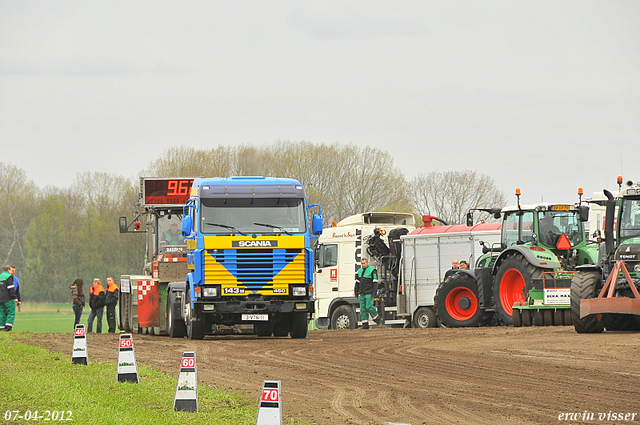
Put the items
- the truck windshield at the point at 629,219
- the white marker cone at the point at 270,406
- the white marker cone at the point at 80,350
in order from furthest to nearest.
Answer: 1. the truck windshield at the point at 629,219
2. the white marker cone at the point at 80,350
3. the white marker cone at the point at 270,406

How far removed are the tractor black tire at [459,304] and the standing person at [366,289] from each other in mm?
2106

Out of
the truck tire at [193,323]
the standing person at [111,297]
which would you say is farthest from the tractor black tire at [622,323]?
the standing person at [111,297]

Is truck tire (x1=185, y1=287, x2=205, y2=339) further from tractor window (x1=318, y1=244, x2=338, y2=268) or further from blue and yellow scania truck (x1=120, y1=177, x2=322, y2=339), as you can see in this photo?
tractor window (x1=318, y1=244, x2=338, y2=268)

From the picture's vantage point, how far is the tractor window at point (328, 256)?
88.5ft

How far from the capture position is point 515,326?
20.8 metres

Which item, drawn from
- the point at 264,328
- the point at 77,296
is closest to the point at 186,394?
the point at 264,328

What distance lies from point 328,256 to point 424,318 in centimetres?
374

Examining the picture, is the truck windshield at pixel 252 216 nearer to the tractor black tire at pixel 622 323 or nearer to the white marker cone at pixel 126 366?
the tractor black tire at pixel 622 323

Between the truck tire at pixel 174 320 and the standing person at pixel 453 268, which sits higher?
the standing person at pixel 453 268

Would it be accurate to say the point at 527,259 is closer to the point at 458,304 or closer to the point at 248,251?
the point at 458,304

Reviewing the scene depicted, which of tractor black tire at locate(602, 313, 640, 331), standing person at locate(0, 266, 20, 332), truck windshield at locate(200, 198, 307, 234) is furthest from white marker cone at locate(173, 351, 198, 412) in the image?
standing person at locate(0, 266, 20, 332)

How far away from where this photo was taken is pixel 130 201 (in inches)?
2633

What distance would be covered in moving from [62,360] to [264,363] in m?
3.34

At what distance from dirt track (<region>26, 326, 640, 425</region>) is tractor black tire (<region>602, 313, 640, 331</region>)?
65cm
